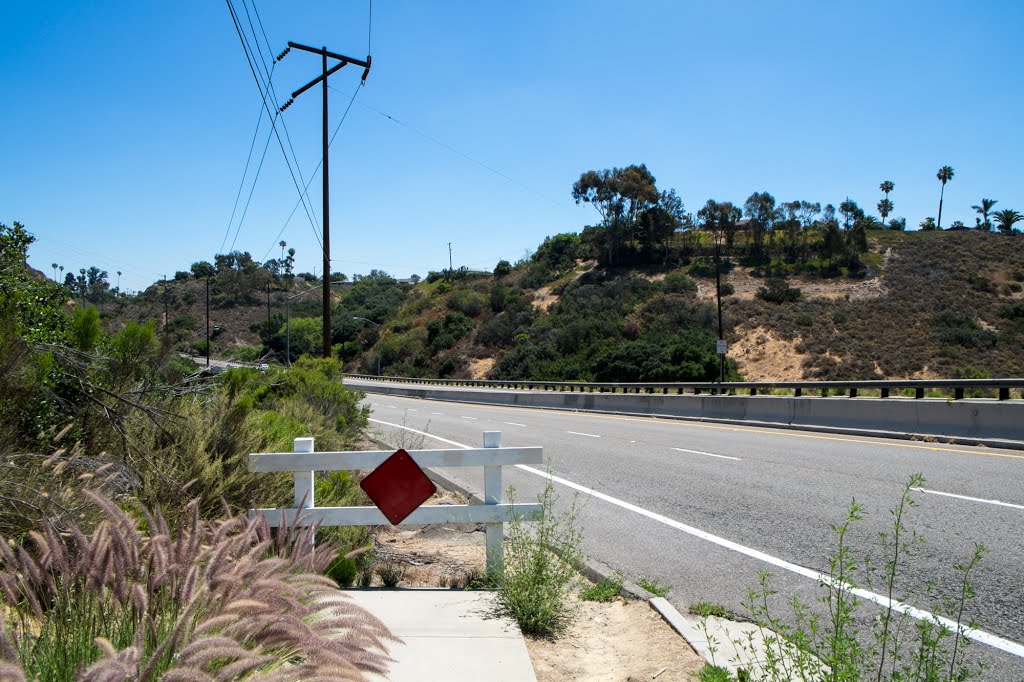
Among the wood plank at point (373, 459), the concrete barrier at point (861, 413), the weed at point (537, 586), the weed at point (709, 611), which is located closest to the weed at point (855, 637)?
the weed at point (709, 611)

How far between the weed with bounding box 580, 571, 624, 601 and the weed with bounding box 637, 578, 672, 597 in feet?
0.63

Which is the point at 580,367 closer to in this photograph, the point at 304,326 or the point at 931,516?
the point at 304,326

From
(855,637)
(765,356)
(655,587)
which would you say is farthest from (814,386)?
(765,356)

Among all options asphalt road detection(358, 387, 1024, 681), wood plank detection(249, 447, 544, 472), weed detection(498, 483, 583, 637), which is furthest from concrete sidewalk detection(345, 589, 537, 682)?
asphalt road detection(358, 387, 1024, 681)

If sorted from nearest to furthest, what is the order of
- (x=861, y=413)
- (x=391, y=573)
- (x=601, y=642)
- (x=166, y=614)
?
1. (x=166, y=614)
2. (x=601, y=642)
3. (x=391, y=573)
4. (x=861, y=413)

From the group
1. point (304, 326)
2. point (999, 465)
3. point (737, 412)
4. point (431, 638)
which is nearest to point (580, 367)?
point (304, 326)

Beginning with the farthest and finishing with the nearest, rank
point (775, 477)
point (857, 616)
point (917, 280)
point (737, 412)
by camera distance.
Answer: point (917, 280) < point (737, 412) < point (775, 477) < point (857, 616)

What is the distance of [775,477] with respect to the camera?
39.8ft

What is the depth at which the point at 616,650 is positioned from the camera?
5250mm

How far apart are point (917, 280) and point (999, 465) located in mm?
62518

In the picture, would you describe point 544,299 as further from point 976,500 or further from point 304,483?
point 304,483

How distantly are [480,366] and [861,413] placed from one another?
189 ft

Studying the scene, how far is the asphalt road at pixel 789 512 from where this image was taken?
6.34 m

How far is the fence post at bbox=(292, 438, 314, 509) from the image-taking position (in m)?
6.18
